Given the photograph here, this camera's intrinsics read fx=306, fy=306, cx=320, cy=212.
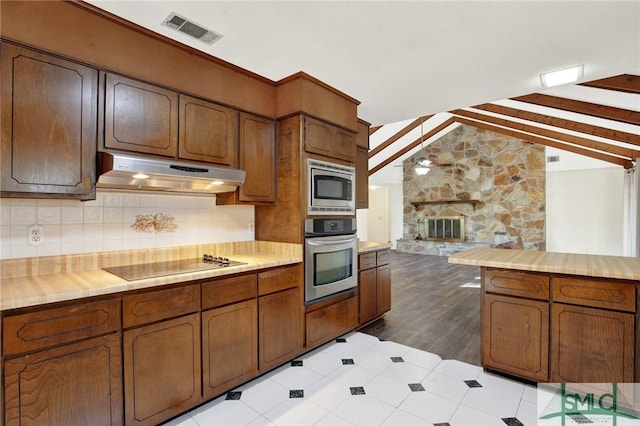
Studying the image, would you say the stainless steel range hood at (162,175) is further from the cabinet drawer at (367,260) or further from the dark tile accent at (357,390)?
the dark tile accent at (357,390)

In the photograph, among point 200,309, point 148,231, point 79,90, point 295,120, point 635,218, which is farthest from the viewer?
point 635,218

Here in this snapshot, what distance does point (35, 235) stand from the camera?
6.14 ft

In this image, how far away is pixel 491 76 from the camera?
8.80ft

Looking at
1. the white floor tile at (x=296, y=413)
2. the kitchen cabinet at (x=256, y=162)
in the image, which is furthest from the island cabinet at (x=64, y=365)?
the kitchen cabinet at (x=256, y=162)

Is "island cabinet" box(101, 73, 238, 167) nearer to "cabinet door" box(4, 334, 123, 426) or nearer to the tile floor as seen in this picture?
"cabinet door" box(4, 334, 123, 426)

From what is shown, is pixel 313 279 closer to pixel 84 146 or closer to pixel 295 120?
pixel 295 120

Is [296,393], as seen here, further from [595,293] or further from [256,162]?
[595,293]

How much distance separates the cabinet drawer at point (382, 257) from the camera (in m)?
3.57

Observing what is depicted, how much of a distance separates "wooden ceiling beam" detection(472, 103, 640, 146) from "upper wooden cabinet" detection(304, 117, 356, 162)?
3.82m

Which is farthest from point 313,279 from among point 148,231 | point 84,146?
point 84,146

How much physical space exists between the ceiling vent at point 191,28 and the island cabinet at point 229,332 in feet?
5.42

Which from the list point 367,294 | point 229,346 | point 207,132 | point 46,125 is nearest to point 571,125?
point 367,294

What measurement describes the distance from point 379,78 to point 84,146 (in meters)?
2.27

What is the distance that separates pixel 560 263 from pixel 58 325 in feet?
10.1
